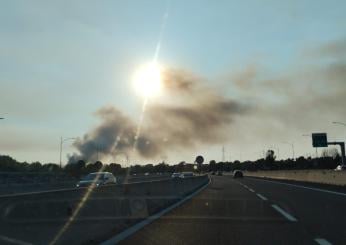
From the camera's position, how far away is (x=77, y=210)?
12.1 m

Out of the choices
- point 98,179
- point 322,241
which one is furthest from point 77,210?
point 98,179

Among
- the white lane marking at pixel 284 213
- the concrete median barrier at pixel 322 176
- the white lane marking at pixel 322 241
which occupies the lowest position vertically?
the white lane marking at pixel 322 241

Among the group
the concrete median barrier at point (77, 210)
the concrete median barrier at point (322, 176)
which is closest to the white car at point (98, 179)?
the concrete median barrier at point (77, 210)

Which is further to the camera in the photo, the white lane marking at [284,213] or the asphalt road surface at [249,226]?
the white lane marking at [284,213]

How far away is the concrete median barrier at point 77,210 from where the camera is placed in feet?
29.9

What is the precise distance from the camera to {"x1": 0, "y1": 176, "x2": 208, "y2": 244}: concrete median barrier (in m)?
9.12

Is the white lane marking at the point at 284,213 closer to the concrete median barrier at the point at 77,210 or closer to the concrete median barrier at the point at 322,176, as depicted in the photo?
the concrete median barrier at the point at 77,210

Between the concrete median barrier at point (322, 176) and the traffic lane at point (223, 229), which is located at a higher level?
the concrete median barrier at point (322, 176)

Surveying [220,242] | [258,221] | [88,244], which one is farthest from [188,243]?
[258,221]

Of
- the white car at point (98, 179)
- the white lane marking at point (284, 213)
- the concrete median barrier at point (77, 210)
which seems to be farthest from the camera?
the white car at point (98, 179)

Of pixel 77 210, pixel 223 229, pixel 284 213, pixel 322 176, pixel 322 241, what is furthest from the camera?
pixel 322 176

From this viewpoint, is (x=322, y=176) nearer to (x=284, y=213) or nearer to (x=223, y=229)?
(x=284, y=213)

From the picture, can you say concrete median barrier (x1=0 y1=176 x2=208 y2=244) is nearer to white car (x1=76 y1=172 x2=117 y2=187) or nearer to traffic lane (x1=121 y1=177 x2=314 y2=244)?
traffic lane (x1=121 y1=177 x2=314 y2=244)

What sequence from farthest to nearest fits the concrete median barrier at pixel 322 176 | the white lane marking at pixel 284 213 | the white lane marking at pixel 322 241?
1. the concrete median barrier at pixel 322 176
2. the white lane marking at pixel 284 213
3. the white lane marking at pixel 322 241
